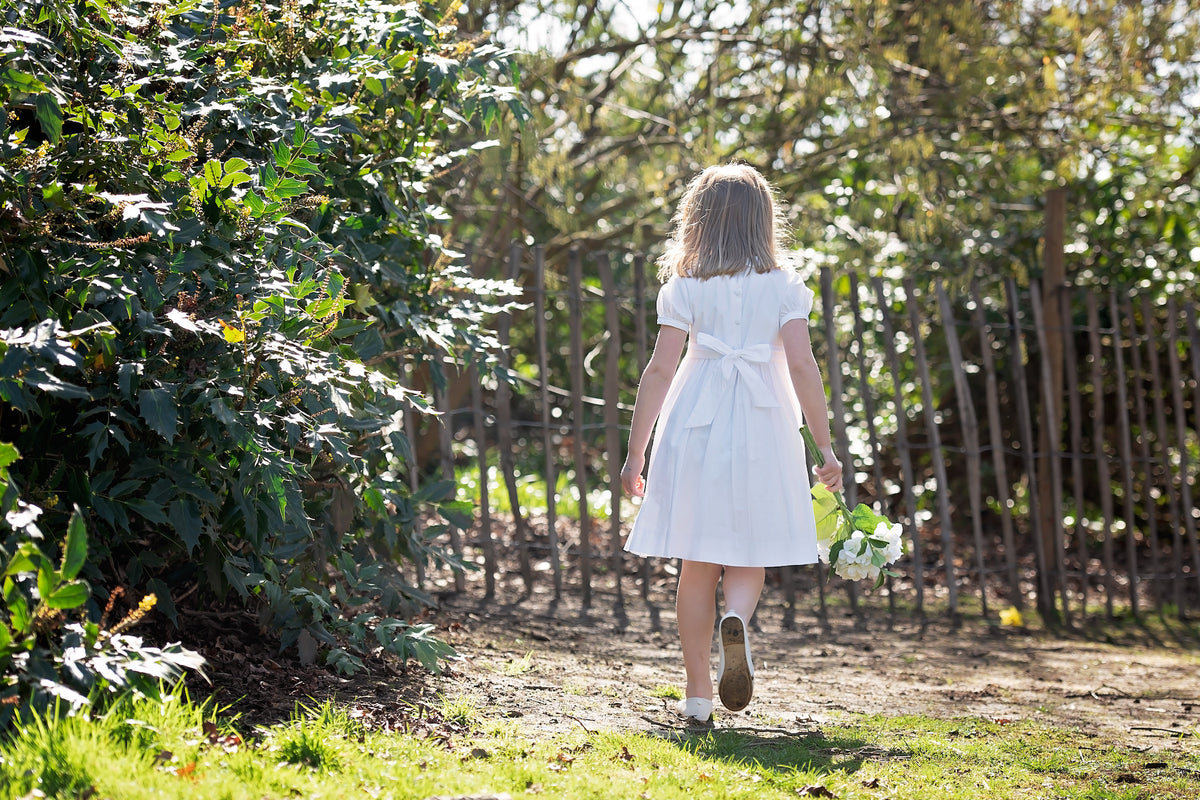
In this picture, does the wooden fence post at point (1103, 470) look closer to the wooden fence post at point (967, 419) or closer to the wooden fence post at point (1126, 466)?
the wooden fence post at point (1126, 466)

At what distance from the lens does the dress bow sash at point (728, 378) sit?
3.01 metres

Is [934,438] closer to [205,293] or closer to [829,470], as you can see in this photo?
[829,470]

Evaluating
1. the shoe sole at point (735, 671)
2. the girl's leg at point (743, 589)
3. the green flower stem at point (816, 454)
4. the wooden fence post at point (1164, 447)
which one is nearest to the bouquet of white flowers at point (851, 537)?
the green flower stem at point (816, 454)

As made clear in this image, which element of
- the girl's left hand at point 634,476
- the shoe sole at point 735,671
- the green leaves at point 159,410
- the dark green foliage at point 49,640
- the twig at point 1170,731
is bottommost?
the twig at point 1170,731

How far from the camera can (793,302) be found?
301cm

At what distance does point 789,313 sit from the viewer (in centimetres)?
302

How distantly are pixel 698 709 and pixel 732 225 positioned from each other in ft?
4.53

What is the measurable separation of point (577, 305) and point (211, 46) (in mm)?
2524

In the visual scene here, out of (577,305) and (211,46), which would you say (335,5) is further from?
(577,305)

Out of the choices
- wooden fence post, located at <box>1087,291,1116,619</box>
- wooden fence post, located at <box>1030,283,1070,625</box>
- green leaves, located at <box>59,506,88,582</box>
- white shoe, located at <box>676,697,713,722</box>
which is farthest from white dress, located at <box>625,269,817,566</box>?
wooden fence post, located at <box>1087,291,1116,619</box>

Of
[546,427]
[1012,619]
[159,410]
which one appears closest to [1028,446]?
[1012,619]

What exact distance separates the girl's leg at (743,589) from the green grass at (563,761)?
0.33 metres

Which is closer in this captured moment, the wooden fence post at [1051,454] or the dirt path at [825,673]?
the dirt path at [825,673]

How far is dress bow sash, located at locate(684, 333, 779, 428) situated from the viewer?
301 cm
